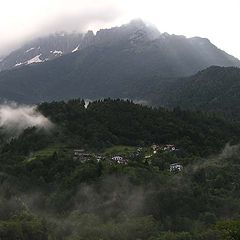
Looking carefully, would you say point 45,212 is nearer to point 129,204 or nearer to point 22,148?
point 129,204

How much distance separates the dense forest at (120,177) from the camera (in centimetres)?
7956

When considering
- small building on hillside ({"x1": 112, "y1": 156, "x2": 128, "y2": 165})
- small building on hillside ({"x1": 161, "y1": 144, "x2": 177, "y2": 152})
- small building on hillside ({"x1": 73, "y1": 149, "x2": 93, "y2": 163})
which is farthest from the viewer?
small building on hillside ({"x1": 161, "y1": 144, "x2": 177, "y2": 152})

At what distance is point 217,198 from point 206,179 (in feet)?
56.4

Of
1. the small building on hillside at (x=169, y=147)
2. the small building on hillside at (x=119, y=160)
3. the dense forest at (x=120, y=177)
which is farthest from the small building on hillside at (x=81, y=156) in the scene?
the small building on hillside at (x=169, y=147)

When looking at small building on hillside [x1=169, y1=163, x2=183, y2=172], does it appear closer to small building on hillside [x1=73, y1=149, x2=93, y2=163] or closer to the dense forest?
the dense forest

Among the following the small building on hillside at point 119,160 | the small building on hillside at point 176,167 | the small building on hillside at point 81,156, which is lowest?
the small building on hillside at point 176,167

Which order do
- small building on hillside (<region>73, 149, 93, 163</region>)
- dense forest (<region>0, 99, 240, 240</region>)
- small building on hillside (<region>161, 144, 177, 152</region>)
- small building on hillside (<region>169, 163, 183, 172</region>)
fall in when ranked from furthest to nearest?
small building on hillside (<region>161, 144, 177, 152</region>)
small building on hillside (<region>73, 149, 93, 163</region>)
small building on hillside (<region>169, 163, 183, 172</region>)
dense forest (<region>0, 99, 240, 240</region>)

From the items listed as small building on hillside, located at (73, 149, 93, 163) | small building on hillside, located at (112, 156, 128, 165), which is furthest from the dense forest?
small building on hillside, located at (112, 156, 128, 165)

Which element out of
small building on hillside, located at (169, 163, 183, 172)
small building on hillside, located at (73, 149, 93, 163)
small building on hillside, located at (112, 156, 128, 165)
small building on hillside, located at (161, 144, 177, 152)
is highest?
small building on hillside, located at (73, 149, 93, 163)

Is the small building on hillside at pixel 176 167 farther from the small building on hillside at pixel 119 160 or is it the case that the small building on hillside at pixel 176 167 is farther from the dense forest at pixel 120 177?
the small building on hillside at pixel 119 160

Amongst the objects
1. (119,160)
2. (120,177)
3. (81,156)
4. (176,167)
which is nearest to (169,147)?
(176,167)

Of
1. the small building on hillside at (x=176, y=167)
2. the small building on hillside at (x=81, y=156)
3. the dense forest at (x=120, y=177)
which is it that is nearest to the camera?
the dense forest at (x=120, y=177)

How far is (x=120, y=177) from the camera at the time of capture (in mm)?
106875

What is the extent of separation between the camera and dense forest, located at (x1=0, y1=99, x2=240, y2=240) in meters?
79.6
